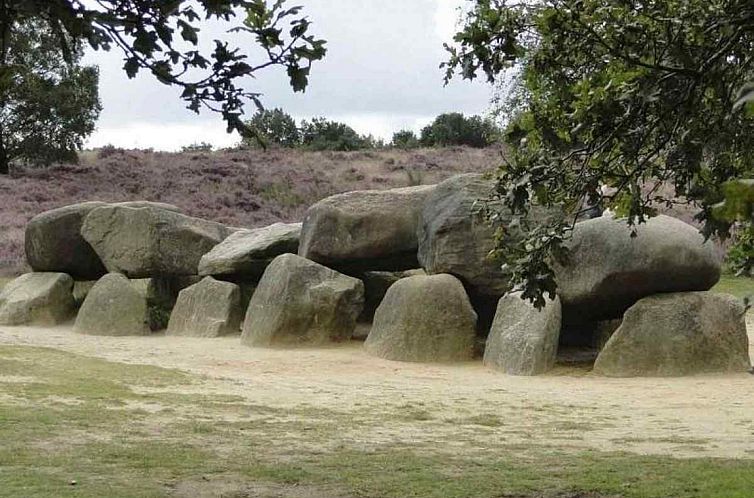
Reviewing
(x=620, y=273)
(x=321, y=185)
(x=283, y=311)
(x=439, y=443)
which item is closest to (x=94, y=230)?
(x=283, y=311)

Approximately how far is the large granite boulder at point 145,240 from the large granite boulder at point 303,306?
11.8 feet

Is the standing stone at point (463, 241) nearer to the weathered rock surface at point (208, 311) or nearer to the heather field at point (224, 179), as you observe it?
the weathered rock surface at point (208, 311)

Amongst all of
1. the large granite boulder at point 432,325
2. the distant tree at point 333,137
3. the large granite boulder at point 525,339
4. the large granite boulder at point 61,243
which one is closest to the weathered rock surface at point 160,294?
the large granite boulder at point 61,243

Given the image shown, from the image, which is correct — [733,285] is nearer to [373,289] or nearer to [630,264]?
[373,289]

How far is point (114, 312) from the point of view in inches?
714

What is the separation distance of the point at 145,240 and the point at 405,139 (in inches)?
1465

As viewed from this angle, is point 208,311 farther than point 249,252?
No

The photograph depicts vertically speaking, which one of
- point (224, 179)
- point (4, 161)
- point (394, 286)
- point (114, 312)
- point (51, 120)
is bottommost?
point (114, 312)

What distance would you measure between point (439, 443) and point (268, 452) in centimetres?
144

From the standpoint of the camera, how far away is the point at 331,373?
44.2 feet

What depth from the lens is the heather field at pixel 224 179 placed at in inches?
1272

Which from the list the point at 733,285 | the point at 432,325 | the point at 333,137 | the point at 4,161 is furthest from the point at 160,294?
the point at 333,137

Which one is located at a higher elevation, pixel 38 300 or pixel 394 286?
pixel 394 286

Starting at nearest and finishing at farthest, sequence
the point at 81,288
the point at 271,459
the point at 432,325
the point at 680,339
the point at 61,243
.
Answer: the point at 271,459, the point at 680,339, the point at 432,325, the point at 61,243, the point at 81,288
